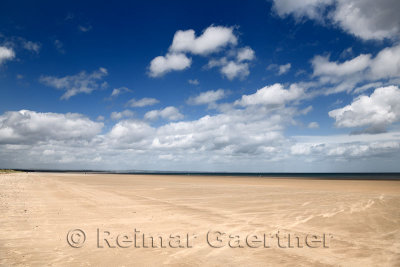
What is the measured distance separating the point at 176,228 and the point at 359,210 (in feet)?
38.4

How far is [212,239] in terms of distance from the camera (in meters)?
8.79

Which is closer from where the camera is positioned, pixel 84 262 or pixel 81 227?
pixel 84 262

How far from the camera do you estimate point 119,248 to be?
7754 mm

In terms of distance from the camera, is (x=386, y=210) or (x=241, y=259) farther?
(x=386, y=210)

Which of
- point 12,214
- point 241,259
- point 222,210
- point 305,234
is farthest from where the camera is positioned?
point 222,210

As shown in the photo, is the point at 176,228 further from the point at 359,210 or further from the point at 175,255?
the point at 359,210

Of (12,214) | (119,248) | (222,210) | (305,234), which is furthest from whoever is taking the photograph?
(222,210)

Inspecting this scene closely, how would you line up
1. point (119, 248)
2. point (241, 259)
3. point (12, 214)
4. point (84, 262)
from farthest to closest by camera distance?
1. point (12, 214)
2. point (119, 248)
3. point (241, 259)
4. point (84, 262)

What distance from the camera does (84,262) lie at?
6539mm

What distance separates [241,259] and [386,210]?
1314 cm

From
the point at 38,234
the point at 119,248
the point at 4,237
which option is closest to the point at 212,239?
the point at 119,248

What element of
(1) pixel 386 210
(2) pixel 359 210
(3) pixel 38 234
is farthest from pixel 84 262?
(1) pixel 386 210

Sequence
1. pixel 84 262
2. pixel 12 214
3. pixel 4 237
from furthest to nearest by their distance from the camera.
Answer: pixel 12 214, pixel 4 237, pixel 84 262

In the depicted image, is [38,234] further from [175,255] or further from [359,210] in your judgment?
[359,210]
